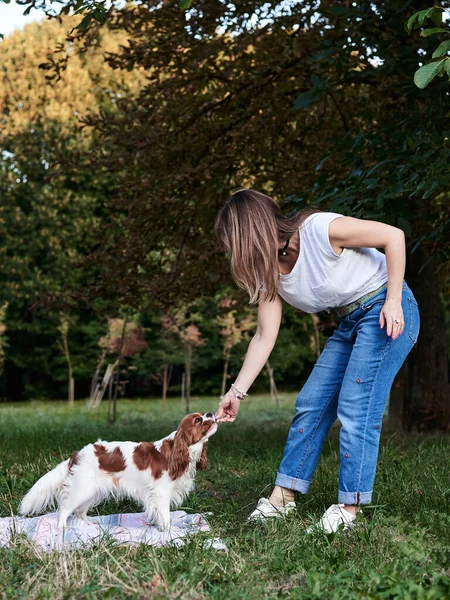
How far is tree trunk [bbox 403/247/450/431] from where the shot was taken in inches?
360

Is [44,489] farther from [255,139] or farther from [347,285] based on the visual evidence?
[255,139]

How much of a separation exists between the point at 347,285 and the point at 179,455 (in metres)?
1.29

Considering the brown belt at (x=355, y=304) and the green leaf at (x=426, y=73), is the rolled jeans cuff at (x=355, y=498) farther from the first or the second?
the green leaf at (x=426, y=73)

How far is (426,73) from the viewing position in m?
3.37

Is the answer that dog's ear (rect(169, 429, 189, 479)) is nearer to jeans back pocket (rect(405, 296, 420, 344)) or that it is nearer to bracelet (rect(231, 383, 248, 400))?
bracelet (rect(231, 383, 248, 400))

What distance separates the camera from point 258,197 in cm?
387

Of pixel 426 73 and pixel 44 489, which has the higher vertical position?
pixel 426 73

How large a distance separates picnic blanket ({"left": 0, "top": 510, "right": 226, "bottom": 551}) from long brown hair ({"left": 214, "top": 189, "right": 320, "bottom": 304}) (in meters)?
1.26

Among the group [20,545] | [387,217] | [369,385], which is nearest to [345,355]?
[369,385]

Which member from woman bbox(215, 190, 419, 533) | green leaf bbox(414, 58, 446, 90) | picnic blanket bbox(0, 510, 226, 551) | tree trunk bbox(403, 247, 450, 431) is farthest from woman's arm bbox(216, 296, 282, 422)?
tree trunk bbox(403, 247, 450, 431)

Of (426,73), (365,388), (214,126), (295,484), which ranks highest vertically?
(214,126)

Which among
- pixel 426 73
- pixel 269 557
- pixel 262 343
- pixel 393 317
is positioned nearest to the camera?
pixel 269 557

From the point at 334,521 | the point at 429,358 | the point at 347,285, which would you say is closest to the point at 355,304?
the point at 347,285

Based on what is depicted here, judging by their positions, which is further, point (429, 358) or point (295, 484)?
point (429, 358)
